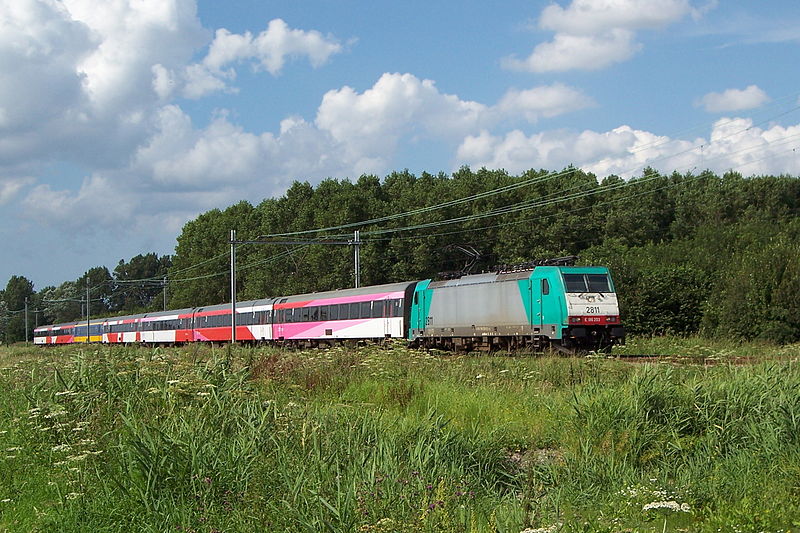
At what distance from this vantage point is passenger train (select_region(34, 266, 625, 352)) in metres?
26.5

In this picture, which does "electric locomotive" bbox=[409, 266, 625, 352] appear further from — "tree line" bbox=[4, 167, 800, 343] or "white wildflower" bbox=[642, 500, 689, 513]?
"white wildflower" bbox=[642, 500, 689, 513]

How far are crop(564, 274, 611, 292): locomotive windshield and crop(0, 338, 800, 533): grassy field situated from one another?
1231 cm

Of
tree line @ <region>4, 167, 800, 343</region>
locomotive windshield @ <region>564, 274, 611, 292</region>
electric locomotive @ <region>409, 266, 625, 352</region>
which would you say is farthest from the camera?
tree line @ <region>4, 167, 800, 343</region>

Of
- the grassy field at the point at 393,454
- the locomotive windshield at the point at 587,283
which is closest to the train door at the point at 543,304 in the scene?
the locomotive windshield at the point at 587,283

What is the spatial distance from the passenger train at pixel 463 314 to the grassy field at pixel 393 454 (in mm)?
12237

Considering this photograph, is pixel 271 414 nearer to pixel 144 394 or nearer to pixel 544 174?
pixel 144 394

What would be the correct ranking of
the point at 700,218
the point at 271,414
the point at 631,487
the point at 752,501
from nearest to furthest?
the point at 752,501, the point at 631,487, the point at 271,414, the point at 700,218

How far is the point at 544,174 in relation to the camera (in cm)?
7688

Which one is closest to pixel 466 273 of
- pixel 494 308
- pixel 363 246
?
pixel 494 308

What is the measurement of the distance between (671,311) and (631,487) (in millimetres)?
33447

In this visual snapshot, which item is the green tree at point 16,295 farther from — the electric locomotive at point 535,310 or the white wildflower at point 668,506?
the white wildflower at point 668,506

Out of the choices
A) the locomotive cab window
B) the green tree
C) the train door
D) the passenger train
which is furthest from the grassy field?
the green tree

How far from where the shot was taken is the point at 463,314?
102 feet

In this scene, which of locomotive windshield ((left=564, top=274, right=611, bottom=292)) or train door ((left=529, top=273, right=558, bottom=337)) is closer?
train door ((left=529, top=273, right=558, bottom=337))
